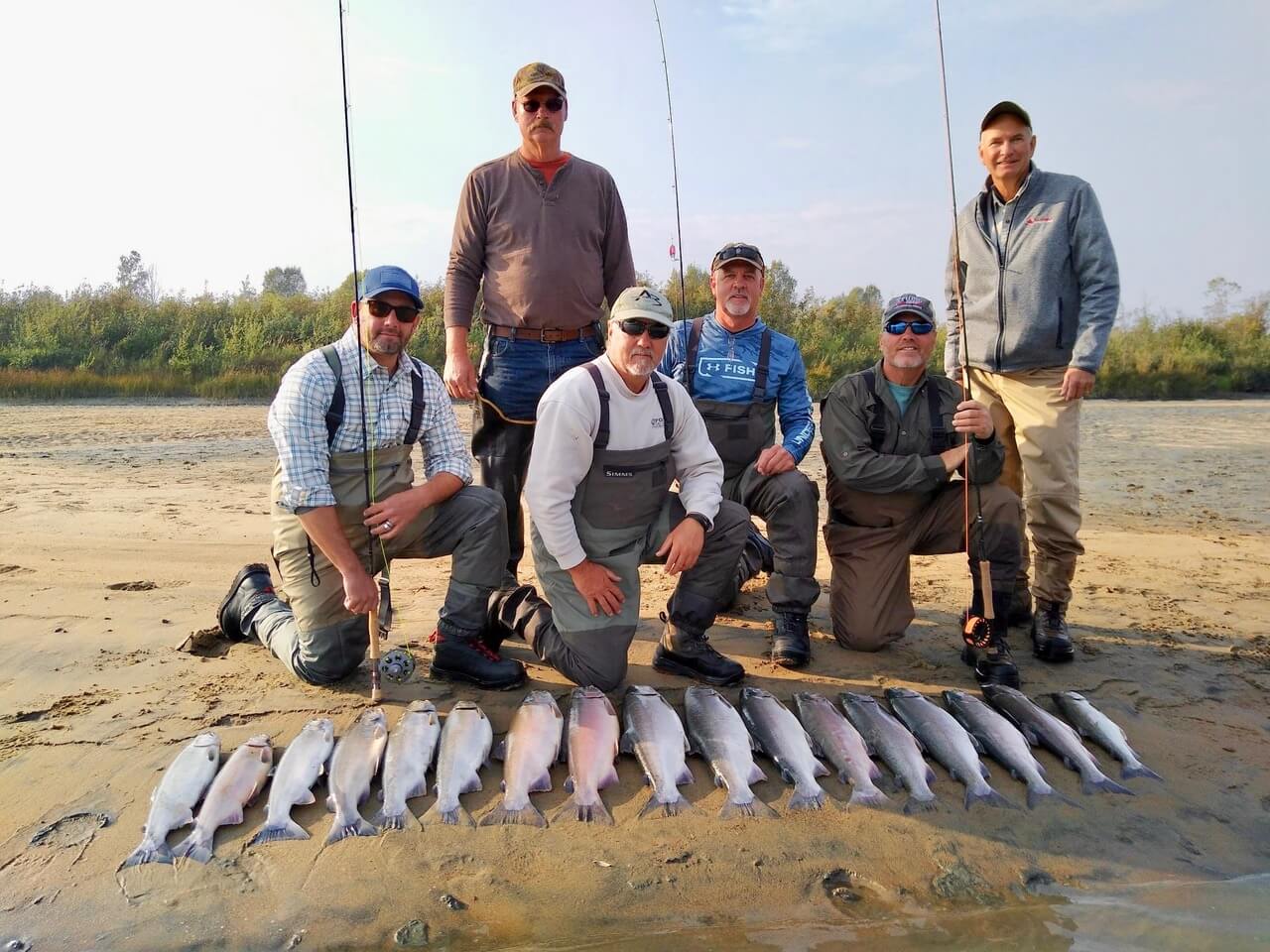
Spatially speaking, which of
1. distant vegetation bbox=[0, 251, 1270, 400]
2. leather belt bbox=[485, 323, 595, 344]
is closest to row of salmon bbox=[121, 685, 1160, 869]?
leather belt bbox=[485, 323, 595, 344]

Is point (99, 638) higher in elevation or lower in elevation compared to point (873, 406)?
lower

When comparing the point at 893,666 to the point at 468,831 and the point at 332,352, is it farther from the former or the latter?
the point at 332,352

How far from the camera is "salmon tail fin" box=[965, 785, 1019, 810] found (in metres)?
3.39

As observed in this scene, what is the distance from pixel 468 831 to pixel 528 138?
351cm

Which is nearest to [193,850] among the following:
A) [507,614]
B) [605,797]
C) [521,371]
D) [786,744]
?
[605,797]

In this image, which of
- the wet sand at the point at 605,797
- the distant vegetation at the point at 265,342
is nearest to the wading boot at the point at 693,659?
the wet sand at the point at 605,797

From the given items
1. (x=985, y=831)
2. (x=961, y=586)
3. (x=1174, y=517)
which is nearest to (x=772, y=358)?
(x=961, y=586)

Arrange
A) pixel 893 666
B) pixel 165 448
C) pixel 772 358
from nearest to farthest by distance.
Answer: pixel 893 666, pixel 772 358, pixel 165 448

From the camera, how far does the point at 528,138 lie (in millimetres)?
4785

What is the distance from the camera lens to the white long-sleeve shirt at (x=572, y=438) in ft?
12.8

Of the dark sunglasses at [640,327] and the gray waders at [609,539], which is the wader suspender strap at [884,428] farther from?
the dark sunglasses at [640,327]

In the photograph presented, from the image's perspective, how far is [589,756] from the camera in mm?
3482

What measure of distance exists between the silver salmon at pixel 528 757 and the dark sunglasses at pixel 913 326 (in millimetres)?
2569

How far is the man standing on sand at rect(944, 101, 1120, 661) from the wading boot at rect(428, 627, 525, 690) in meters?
Answer: 2.80
